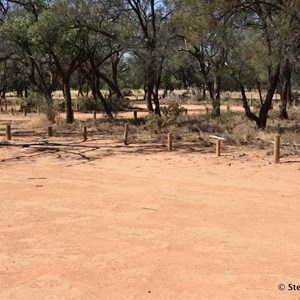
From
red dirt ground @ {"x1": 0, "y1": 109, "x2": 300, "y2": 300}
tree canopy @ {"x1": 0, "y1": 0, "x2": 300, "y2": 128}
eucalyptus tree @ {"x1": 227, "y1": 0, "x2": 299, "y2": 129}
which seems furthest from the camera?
tree canopy @ {"x1": 0, "y1": 0, "x2": 300, "y2": 128}

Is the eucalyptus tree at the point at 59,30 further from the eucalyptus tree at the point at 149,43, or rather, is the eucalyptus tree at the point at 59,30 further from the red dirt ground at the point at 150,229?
the red dirt ground at the point at 150,229

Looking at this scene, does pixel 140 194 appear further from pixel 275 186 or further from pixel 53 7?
pixel 53 7

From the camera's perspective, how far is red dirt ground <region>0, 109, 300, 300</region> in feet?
16.2

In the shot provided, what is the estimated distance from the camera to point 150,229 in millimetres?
6848

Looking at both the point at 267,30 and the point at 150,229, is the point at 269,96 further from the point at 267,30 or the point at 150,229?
the point at 150,229

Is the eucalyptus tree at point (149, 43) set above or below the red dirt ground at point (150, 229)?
above

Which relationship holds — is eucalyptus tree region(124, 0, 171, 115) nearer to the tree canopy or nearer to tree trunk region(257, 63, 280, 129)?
the tree canopy

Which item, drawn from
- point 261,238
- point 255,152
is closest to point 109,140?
point 255,152

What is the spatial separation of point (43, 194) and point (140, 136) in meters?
8.80

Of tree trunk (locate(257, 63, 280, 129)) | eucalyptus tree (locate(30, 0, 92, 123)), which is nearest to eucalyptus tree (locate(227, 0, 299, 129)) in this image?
tree trunk (locate(257, 63, 280, 129))

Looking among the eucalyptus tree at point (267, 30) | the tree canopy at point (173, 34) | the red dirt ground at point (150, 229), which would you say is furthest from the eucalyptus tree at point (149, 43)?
the red dirt ground at point (150, 229)

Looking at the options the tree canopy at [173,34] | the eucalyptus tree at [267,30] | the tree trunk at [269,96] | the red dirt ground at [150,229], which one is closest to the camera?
the red dirt ground at [150,229]

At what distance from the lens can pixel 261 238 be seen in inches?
252

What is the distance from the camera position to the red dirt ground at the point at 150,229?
16.2 feet
